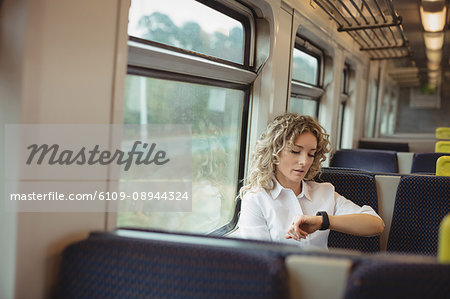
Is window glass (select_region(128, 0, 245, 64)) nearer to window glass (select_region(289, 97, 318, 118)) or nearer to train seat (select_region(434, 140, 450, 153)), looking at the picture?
window glass (select_region(289, 97, 318, 118))

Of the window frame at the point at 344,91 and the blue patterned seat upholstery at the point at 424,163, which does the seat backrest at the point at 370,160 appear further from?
the window frame at the point at 344,91

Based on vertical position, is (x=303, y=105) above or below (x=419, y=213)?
above

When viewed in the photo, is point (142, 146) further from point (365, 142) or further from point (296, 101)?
point (365, 142)

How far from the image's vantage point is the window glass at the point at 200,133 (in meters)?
1.70

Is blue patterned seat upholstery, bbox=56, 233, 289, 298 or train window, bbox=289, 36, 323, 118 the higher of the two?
train window, bbox=289, 36, 323, 118

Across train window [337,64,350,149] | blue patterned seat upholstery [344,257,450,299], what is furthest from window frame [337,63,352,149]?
blue patterned seat upholstery [344,257,450,299]

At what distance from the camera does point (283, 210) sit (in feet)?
6.05

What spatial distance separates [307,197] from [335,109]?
2.38 meters

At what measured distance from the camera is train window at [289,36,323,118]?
324 cm

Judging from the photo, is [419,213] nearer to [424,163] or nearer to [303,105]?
[424,163]

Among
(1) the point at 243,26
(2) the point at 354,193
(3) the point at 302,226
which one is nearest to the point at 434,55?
(1) the point at 243,26

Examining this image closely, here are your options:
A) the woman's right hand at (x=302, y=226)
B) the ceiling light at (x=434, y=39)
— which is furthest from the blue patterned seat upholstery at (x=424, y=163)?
the ceiling light at (x=434, y=39)

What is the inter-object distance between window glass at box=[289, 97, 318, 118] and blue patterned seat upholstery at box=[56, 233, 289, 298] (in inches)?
93.0

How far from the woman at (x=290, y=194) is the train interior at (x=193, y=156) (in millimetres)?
190
